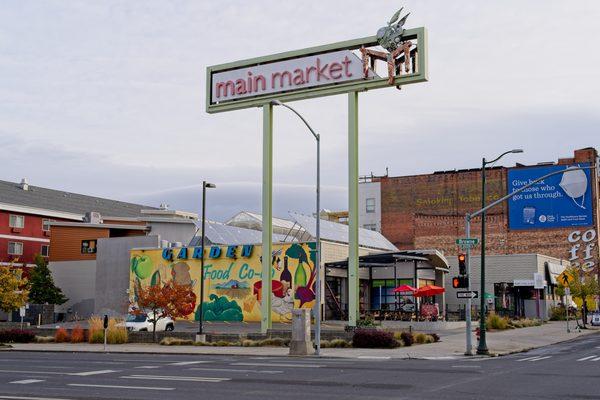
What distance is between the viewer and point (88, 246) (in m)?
69.9

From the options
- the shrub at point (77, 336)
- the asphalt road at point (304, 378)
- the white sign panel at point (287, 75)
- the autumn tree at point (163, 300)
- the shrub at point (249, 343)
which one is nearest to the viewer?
the asphalt road at point (304, 378)

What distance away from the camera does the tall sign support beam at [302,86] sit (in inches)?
1490

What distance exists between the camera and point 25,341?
43.6 m

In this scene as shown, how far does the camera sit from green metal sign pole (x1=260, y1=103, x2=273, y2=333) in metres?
41.6

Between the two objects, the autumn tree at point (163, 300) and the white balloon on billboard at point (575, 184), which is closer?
the autumn tree at point (163, 300)

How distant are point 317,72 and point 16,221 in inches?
1914

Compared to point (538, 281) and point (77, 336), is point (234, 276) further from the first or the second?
point (538, 281)

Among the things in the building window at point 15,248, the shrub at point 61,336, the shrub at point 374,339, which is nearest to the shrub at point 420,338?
the shrub at point 374,339

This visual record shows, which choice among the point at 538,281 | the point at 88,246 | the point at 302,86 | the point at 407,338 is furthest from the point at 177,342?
the point at 538,281

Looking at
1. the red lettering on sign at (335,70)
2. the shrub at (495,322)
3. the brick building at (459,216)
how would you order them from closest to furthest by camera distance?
the red lettering on sign at (335,70) → the shrub at (495,322) → the brick building at (459,216)

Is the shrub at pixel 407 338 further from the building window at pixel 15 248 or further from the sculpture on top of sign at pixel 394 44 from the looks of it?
the building window at pixel 15 248

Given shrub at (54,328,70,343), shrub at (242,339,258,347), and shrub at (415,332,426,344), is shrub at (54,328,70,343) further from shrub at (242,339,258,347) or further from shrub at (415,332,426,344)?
shrub at (415,332,426,344)

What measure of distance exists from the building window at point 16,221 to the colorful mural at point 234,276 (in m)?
22.7

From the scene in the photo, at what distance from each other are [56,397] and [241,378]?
5744mm
